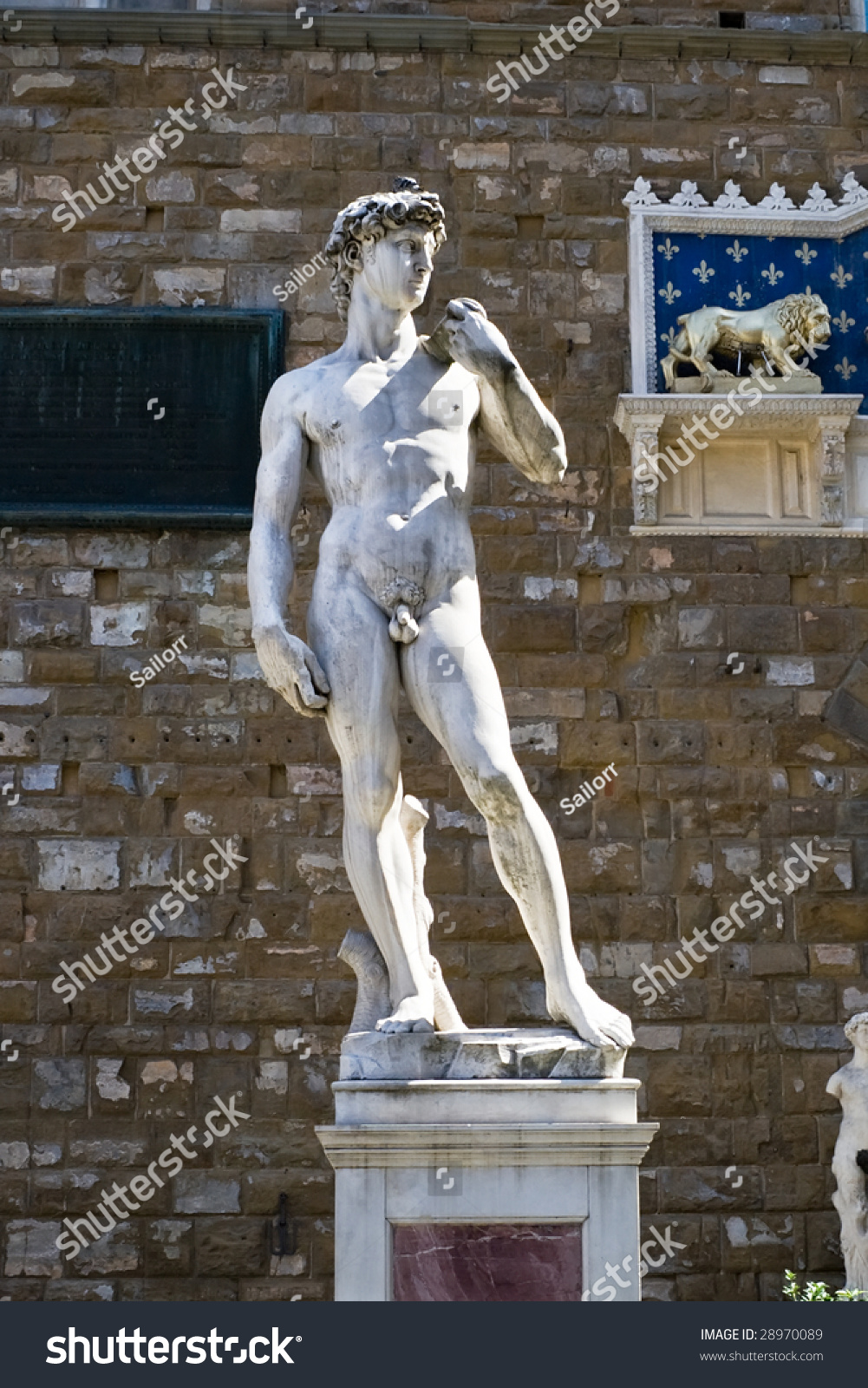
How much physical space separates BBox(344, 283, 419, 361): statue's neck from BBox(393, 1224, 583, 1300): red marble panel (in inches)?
97.8

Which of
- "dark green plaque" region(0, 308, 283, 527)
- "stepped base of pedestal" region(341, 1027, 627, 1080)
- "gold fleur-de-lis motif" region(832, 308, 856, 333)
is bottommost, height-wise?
"stepped base of pedestal" region(341, 1027, 627, 1080)

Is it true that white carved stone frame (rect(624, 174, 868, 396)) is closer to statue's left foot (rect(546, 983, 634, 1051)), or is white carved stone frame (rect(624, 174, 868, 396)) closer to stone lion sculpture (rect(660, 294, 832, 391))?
stone lion sculpture (rect(660, 294, 832, 391))

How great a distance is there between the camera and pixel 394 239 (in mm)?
6027

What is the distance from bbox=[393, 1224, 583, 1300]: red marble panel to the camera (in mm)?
5152

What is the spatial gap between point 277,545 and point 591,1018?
1618mm

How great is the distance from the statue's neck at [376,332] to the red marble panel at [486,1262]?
248cm

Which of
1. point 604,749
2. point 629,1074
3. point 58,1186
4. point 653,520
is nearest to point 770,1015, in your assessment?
point 629,1074

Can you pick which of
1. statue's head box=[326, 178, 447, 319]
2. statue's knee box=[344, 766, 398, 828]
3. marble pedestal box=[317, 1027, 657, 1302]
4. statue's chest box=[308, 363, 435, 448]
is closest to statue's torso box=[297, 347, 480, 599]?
statue's chest box=[308, 363, 435, 448]

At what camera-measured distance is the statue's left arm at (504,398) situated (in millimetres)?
5828
